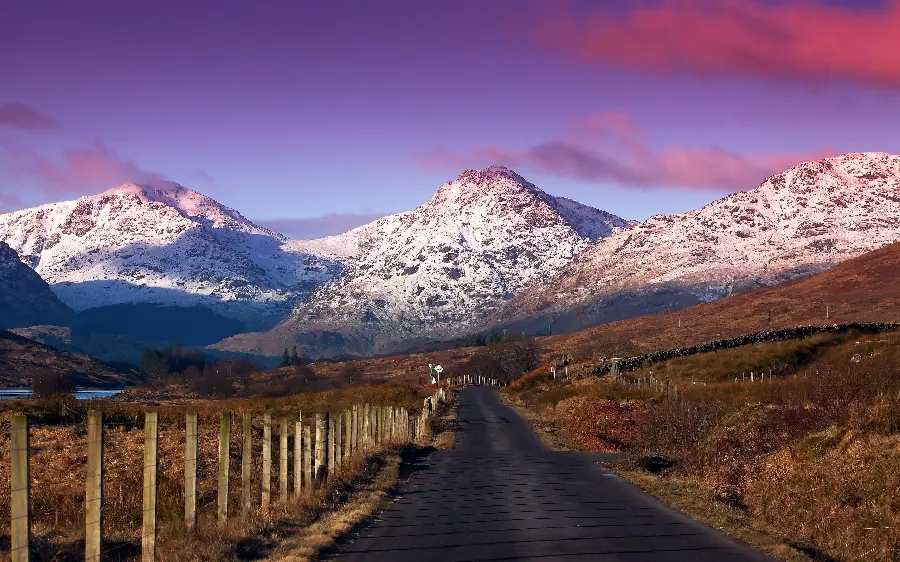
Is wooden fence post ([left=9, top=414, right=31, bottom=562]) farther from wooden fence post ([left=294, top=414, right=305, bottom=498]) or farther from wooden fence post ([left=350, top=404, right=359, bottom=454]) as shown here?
wooden fence post ([left=350, top=404, right=359, bottom=454])

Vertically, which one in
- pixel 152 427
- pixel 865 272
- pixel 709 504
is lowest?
pixel 709 504

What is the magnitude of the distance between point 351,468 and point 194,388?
142201 millimetres

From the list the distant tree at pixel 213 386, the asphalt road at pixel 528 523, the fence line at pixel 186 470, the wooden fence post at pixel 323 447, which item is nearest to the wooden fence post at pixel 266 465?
the fence line at pixel 186 470

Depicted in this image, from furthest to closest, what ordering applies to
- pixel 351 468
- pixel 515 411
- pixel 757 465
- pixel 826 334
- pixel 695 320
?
pixel 695 320 < pixel 826 334 < pixel 515 411 < pixel 351 468 < pixel 757 465

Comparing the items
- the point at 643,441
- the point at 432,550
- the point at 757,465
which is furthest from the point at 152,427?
the point at 643,441

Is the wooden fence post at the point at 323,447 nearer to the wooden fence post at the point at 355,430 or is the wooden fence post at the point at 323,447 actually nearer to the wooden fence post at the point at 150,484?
the wooden fence post at the point at 355,430

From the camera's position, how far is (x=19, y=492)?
35.3ft

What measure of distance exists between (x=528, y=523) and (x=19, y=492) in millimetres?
9127

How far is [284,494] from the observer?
1933 cm

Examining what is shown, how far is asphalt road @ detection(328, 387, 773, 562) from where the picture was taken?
1475cm

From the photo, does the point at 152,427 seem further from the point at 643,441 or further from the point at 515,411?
the point at 515,411

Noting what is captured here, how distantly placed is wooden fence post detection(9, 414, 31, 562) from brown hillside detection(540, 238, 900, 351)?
121 meters

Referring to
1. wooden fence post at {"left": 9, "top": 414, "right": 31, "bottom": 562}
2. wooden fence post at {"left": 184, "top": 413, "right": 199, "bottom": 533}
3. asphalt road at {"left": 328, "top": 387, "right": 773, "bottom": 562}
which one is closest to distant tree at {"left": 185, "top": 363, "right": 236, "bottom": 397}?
asphalt road at {"left": 328, "top": 387, "right": 773, "bottom": 562}

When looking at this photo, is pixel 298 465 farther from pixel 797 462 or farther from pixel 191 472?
pixel 797 462
